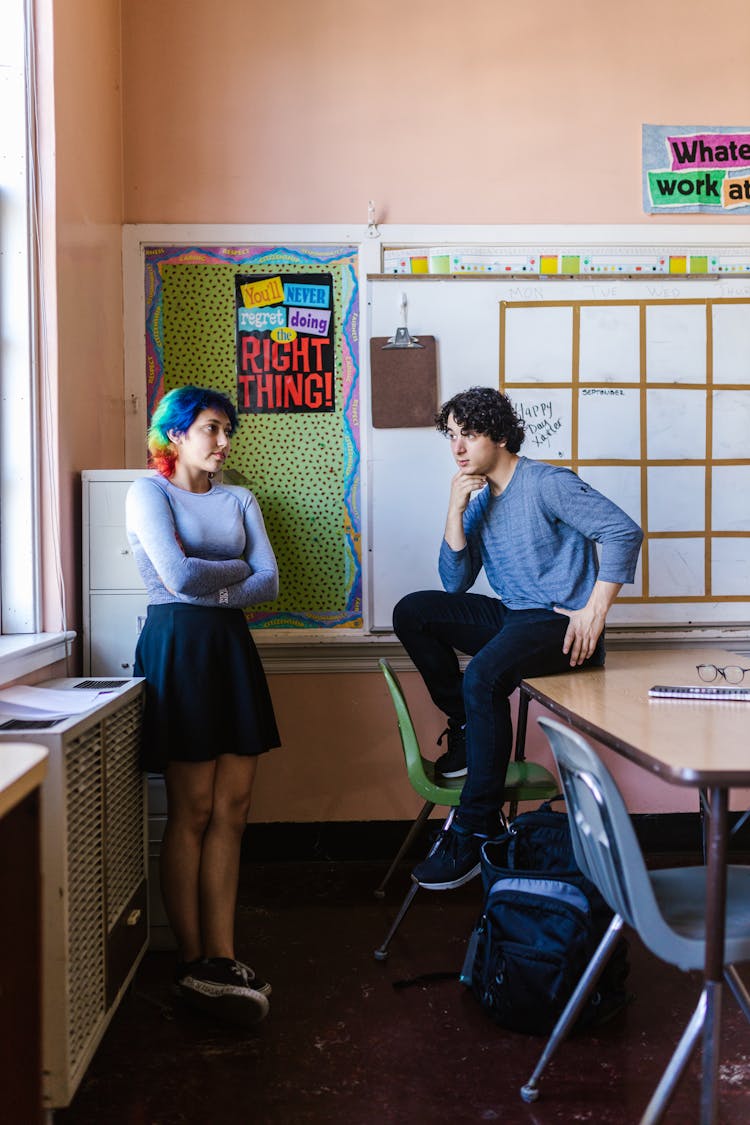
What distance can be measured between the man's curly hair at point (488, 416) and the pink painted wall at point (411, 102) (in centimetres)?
93

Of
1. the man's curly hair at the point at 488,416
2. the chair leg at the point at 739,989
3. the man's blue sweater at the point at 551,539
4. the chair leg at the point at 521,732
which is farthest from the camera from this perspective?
the chair leg at the point at 521,732

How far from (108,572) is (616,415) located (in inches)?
73.9

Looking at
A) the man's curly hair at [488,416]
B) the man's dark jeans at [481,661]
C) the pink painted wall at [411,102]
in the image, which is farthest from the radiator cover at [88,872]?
the pink painted wall at [411,102]

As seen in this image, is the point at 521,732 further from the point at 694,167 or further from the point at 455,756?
the point at 694,167

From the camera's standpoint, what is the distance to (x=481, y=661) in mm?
2441

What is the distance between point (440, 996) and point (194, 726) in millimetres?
939

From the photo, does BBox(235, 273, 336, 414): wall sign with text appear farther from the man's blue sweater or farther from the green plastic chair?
the green plastic chair

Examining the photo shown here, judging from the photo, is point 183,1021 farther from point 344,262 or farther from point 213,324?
point 344,262

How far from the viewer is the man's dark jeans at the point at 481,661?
2.38 m

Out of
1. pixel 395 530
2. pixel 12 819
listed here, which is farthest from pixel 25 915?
pixel 395 530

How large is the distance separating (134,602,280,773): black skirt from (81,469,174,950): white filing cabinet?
0.98ft

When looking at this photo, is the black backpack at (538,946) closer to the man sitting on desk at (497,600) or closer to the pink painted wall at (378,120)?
the man sitting on desk at (497,600)

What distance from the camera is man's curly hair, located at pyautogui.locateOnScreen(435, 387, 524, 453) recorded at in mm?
2721

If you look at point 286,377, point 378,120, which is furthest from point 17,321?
point 378,120
